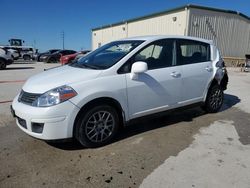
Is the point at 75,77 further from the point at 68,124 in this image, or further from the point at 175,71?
the point at 175,71

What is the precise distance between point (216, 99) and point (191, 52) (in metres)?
1.35

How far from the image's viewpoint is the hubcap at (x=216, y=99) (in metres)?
5.61

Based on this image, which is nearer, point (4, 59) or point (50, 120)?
point (50, 120)

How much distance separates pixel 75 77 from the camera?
3668 mm

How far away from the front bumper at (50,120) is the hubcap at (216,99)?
340 centimetres

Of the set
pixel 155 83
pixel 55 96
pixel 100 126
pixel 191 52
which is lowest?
pixel 100 126

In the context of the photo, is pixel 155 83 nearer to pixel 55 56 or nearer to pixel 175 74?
pixel 175 74

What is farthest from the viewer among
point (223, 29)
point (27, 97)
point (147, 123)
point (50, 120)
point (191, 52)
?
point (223, 29)

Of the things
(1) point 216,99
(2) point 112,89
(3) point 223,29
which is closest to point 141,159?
(2) point 112,89

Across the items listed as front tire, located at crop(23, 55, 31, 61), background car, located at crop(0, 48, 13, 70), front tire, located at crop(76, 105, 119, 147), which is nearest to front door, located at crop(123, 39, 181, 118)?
front tire, located at crop(76, 105, 119, 147)

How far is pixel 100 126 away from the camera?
381 cm

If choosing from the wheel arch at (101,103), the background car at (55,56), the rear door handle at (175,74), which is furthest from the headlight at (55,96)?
the background car at (55,56)

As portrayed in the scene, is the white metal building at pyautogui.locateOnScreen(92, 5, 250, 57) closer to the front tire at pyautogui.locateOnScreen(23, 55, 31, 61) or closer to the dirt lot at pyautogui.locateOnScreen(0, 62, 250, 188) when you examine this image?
the front tire at pyautogui.locateOnScreen(23, 55, 31, 61)

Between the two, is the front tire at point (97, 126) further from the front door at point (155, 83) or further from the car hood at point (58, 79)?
the car hood at point (58, 79)
